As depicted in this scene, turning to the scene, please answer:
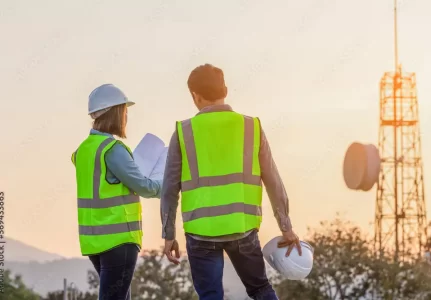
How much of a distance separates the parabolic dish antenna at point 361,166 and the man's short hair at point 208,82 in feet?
132

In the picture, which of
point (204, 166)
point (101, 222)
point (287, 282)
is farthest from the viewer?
point (287, 282)

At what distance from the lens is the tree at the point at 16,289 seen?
70.5 m

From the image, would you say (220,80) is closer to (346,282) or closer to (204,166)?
(204,166)

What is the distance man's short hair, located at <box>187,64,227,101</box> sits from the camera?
256 inches

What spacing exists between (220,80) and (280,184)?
719 millimetres

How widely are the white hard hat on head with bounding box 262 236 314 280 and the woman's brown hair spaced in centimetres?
127

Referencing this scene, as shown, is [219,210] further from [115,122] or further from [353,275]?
[353,275]

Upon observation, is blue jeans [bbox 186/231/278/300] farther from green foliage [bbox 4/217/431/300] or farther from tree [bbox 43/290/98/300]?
tree [bbox 43/290/98/300]

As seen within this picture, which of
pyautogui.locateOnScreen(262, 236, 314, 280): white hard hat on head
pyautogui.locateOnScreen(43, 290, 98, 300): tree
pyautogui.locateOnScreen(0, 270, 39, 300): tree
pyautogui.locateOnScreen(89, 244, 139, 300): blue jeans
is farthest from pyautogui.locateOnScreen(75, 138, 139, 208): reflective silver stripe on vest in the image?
pyautogui.locateOnScreen(0, 270, 39, 300): tree

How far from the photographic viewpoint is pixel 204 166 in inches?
252

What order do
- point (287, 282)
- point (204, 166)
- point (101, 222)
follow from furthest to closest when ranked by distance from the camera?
point (287, 282)
point (101, 222)
point (204, 166)

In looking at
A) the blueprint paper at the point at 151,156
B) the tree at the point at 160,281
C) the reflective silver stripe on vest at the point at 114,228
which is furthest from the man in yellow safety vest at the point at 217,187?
the tree at the point at 160,281

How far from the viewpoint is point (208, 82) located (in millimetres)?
6496

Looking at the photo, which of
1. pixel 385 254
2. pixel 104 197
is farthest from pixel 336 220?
pixel 104 197
